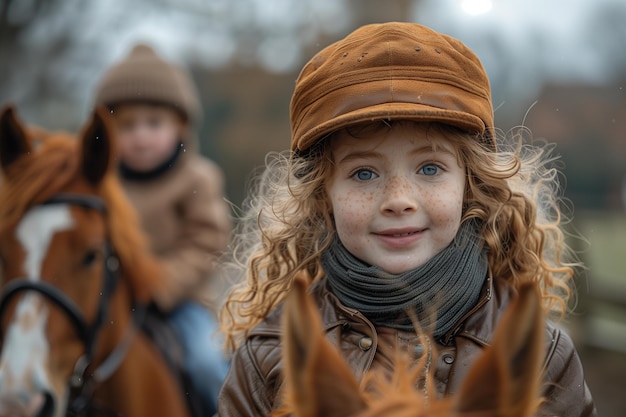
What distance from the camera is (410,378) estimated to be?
1.47 m

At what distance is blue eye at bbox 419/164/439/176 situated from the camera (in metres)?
2.01

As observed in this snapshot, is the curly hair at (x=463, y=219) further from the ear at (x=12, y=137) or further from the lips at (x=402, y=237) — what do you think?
the ear at (x=12, y=137)

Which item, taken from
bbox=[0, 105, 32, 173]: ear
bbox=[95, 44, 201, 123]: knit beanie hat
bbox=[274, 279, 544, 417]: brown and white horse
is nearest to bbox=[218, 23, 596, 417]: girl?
bbox=[274, 279, 544, 417]: brown and white horse

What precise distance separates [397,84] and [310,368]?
85cm

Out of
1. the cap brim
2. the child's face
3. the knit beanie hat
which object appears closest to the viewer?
the cap brim

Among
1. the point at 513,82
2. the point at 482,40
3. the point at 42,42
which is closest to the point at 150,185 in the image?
the point at 42,42

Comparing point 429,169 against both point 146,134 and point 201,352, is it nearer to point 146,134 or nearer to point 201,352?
point 201,352

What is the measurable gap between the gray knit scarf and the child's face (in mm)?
3286

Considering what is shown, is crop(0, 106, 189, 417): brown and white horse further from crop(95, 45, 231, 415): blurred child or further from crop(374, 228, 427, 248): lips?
crop(374, 228, 427, 248): lips

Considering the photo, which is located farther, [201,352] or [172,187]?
[172,187]

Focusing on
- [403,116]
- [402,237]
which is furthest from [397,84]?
[402,237]

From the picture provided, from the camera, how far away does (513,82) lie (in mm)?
14391

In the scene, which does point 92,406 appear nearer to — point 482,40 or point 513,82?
point 482,40

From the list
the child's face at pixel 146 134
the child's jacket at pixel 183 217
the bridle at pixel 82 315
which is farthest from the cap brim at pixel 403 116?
the child's face at pixel 146 134
